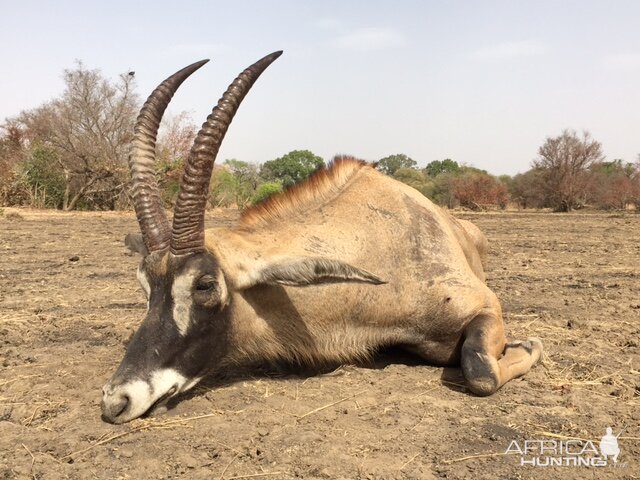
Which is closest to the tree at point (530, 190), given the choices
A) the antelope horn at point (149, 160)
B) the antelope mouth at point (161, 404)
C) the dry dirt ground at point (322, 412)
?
the dry dirt ground at point (322, 412)

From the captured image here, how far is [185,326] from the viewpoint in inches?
160

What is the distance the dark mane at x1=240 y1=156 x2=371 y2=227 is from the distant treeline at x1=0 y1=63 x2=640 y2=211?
754 inches

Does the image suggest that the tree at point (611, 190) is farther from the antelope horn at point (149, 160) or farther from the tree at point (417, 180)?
the antelope horn at point (149, 160)

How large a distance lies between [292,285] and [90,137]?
1190 inches

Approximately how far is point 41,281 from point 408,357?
6.41 meters

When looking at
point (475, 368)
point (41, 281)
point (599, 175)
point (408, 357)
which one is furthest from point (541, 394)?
point (599, 175)

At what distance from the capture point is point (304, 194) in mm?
5488

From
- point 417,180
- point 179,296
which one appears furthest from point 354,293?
point 417,180

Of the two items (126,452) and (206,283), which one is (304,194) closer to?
(206,283)

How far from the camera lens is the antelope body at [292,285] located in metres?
4.08

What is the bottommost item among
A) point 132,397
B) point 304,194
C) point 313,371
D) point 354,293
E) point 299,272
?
point 313,371

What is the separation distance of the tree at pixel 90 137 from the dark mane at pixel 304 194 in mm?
26491

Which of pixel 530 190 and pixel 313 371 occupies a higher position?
pixel 530 190

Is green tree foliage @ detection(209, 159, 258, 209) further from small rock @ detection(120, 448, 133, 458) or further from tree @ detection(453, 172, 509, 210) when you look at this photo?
small rock @ detection(120, 448, 133, 458)
